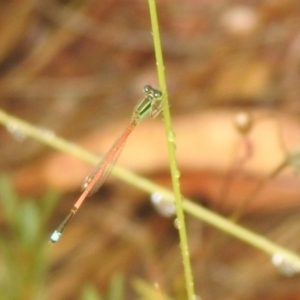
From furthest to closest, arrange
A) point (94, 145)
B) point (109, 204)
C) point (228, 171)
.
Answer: point (109, 204)
point (94, 145)
point (228, 171)

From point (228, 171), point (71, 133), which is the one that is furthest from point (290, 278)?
point (71, 133)

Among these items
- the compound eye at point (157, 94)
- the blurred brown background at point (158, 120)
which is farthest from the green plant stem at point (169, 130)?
the blurred brown background at point (158, 120)

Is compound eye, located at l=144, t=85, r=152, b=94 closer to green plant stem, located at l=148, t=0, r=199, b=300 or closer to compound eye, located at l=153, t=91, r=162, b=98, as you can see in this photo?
compound eye, located at l=153, t=91, r=162, b=98

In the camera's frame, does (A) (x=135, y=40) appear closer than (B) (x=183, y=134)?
No

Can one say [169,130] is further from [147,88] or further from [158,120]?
[158,120]

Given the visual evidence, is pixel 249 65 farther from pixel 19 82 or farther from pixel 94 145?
pixel 19 82

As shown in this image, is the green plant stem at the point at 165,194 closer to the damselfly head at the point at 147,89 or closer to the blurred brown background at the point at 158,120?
the damselfly head at the point at 147,89

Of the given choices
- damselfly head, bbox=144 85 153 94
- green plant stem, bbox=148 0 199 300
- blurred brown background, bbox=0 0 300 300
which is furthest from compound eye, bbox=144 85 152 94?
blurred brown background, bbox=0 0 300 300

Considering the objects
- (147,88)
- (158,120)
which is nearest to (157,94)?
(147,88)
